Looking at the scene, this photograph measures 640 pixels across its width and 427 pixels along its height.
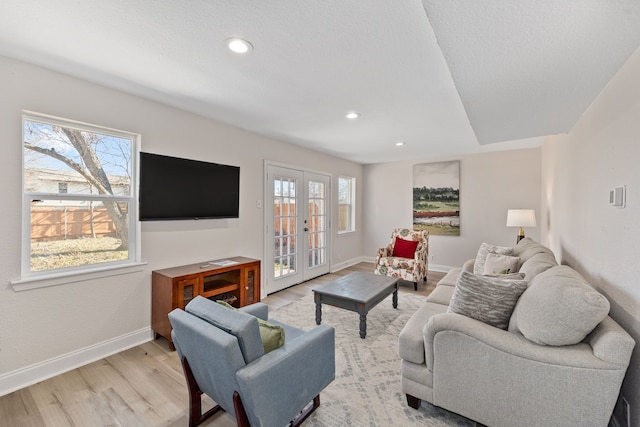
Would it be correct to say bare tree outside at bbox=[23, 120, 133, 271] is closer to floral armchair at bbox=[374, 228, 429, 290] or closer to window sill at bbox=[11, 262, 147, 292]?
window sill at bbox=[11, 262, 147, 292]

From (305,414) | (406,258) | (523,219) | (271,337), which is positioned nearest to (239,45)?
(271,337)

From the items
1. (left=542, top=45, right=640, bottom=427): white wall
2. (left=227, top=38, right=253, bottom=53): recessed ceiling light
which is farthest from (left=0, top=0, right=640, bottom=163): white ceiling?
(left=542, top=45, right=640, bottom=427): white wall

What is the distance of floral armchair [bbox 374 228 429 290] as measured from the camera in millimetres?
4305

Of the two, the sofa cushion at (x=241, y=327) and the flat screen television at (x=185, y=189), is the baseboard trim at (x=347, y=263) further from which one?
the sofa cushion at (x=241, y=327)

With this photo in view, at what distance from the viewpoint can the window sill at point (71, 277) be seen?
6.69 ft

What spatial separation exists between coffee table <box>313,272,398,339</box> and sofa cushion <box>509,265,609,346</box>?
4.63ft

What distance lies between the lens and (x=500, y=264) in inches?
109

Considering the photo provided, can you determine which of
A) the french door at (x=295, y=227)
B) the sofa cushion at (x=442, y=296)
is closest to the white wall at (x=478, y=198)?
the french door at (x=295, y=227)

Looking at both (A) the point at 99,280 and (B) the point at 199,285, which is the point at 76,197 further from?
(B) the point at 199,285

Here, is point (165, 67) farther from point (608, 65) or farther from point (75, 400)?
point (608, 65)

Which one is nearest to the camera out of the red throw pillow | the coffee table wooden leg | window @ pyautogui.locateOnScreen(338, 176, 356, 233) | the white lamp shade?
the coffee table wooden leg

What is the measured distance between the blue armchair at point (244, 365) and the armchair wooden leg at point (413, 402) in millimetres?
611

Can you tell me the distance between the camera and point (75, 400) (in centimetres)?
189

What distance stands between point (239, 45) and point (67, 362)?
111 inches
